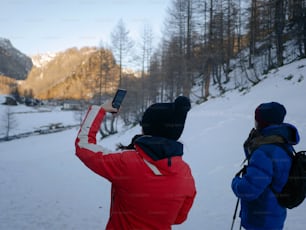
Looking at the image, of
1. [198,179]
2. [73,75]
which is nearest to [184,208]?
[198,179]

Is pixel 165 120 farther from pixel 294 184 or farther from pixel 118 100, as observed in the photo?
pixel 294 184

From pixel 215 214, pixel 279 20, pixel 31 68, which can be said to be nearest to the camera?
pixel 215 214

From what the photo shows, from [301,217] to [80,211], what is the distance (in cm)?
473

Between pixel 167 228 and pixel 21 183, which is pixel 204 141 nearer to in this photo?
pixel 21 183

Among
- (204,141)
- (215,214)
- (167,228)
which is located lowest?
(215,214)

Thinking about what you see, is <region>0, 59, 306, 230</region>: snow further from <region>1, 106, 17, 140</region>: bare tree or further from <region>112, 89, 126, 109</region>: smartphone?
<region>1, 106, 17, 140</region>: bare tree

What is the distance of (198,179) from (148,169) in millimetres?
6931

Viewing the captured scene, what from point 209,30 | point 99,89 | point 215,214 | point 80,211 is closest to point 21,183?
point 80,211

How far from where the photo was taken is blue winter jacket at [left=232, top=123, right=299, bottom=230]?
251 centimetres

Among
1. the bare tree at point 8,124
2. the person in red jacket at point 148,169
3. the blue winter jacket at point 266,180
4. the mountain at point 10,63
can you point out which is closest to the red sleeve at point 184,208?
the person in red jacket at point 148,169

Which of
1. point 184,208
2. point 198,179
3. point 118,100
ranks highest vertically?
point 118,100

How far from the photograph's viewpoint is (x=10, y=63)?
6209 cm

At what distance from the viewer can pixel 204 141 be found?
11.6m

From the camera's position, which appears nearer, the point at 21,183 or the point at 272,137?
the point at 272,137
